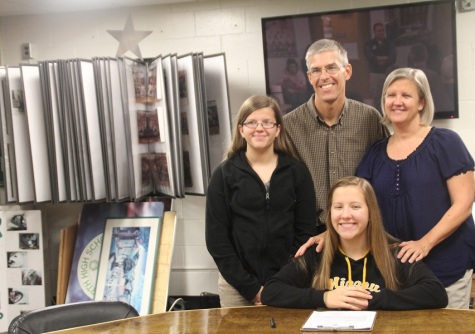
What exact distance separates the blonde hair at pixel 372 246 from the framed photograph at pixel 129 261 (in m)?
1.68

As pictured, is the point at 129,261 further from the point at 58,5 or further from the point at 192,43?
the point at 58,5

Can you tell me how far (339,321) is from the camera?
181cm

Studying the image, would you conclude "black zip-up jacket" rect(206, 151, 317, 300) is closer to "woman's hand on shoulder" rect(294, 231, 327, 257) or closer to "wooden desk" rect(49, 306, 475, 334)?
"woman's hand on shoulder" rect(294, 231, 327, 257)

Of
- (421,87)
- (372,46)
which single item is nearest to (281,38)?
(372,46)

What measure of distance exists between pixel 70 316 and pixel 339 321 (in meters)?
0.91

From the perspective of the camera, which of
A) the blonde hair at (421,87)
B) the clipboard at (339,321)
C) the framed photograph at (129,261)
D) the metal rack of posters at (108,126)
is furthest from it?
the framed photograph at (129,261)

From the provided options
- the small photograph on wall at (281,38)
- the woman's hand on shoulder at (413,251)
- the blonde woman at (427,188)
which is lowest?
the woman's hand on shoulder at (413,251)

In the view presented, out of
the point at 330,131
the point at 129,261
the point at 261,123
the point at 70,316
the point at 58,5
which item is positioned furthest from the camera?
the point at 58,5

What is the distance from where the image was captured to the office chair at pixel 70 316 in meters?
1.98

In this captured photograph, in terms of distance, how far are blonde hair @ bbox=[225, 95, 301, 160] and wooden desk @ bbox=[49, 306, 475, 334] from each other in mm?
757

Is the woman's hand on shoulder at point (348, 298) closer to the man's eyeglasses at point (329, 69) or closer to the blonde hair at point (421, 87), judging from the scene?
the blonde hair at point (421, 87)

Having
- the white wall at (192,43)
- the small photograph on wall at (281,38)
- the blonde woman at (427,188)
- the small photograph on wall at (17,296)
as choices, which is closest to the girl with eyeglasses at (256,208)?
the blonde woman at (427,188)

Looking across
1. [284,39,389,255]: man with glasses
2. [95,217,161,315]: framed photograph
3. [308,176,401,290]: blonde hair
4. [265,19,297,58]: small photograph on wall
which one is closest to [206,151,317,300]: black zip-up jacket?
[284,39,389,255]: man with glasses

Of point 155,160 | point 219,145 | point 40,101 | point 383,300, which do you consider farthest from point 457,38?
point 40,101
